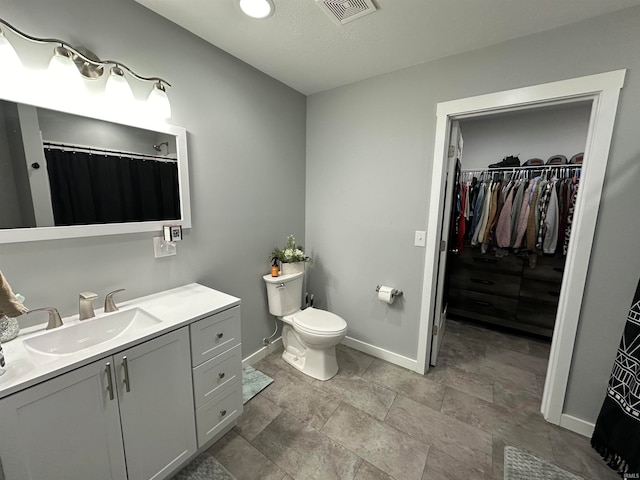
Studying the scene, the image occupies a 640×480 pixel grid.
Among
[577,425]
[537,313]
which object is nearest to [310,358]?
[577,425]

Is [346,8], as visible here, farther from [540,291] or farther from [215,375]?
[540,291]

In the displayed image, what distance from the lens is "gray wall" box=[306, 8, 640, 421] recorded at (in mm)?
1443

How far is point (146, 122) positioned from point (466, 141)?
355 centimetres

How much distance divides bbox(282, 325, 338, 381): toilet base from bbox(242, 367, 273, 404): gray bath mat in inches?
11.2

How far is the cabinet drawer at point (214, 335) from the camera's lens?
53.1 inches

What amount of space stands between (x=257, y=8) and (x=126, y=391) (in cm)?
198

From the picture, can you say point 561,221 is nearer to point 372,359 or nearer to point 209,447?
point 372,359

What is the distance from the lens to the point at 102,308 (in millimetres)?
1421

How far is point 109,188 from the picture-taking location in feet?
4.59

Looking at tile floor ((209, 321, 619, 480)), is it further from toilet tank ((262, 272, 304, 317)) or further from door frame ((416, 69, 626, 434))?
toilet tank ((262, 272, 304, 317))

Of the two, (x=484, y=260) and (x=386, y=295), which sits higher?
(x=484, y=260)

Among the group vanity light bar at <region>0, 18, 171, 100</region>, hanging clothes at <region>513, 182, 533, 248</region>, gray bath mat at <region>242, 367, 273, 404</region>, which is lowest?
gray bath mat at <region>242, 367, 273, 404</region>

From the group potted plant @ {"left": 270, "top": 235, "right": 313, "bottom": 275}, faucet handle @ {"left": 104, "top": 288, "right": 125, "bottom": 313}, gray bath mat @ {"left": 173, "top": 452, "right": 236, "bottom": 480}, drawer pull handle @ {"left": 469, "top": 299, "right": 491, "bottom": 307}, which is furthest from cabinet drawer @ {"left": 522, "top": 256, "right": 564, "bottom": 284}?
faucet handle @ {"left": 104, "top": 288, "right": 125, "bottom": 313}

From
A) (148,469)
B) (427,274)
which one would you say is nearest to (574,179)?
(427,274)
